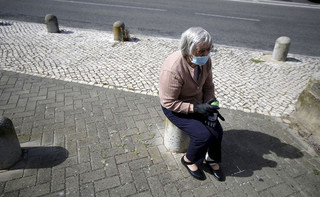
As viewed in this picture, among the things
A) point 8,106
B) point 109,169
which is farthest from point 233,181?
point 8,106

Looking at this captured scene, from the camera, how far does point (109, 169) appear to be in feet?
9.92

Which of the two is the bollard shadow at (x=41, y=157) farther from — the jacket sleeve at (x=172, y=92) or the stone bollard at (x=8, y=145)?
the jacket sleeve at (x=172, y=92)

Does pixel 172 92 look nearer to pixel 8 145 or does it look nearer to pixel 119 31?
pixel 8 145

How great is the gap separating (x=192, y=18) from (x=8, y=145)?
1040cm

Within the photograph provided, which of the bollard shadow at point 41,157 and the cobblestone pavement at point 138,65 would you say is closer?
the bollard shadow at point 41,157

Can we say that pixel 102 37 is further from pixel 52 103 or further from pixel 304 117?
pixel 304 117

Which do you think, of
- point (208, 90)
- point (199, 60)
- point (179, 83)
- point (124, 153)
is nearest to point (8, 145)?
point (124, 153)

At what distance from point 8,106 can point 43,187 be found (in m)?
2.29

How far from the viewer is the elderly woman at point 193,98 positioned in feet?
8.40

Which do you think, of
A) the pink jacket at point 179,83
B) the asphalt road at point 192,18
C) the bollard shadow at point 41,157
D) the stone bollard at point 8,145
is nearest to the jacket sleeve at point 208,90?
the pink jacket at point 179,83

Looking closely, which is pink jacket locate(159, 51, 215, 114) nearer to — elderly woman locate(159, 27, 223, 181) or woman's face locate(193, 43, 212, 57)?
elderly woman locate(159, 27, 223, 181)

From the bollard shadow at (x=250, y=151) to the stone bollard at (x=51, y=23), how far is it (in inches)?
295

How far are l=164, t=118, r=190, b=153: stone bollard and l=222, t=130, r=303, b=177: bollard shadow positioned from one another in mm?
671

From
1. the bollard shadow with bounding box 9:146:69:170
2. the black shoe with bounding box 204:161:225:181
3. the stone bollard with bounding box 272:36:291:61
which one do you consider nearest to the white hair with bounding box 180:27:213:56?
the black shoe with bounding box 204:161:225:181
